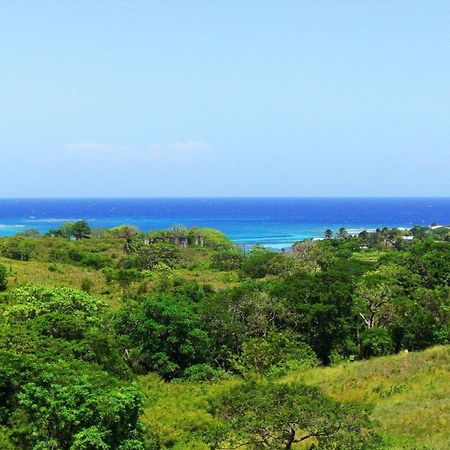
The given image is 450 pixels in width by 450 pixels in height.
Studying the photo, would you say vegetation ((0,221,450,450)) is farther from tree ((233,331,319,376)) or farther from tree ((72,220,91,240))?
tree ((72,220,91,240))

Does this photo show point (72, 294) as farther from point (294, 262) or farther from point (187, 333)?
point (294, 262)

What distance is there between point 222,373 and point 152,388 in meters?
4.31

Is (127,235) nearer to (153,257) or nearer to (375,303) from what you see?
(153,257)

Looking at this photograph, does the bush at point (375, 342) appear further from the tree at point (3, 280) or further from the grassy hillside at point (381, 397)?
the tree at point (3, 280)

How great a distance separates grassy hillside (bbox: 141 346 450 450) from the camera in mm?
17969

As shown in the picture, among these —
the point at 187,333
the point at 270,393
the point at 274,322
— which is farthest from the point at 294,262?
the point at 270,393

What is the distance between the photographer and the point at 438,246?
206ft

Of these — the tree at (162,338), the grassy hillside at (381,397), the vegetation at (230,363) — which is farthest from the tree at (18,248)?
the grassy hillside at (381,397)

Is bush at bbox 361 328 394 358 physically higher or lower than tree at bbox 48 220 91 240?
lower

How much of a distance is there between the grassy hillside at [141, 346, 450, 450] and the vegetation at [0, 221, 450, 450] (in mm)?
72

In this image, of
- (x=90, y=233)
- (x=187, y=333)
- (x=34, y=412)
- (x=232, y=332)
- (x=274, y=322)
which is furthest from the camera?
(x=90, y=233)

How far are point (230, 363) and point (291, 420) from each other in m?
17.3

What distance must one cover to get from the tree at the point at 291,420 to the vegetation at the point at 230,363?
0.04 metres

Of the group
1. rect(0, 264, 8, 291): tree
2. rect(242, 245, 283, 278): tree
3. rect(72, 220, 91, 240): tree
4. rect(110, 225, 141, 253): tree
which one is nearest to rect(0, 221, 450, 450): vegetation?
rect(0, 264, 8, 291): tree
